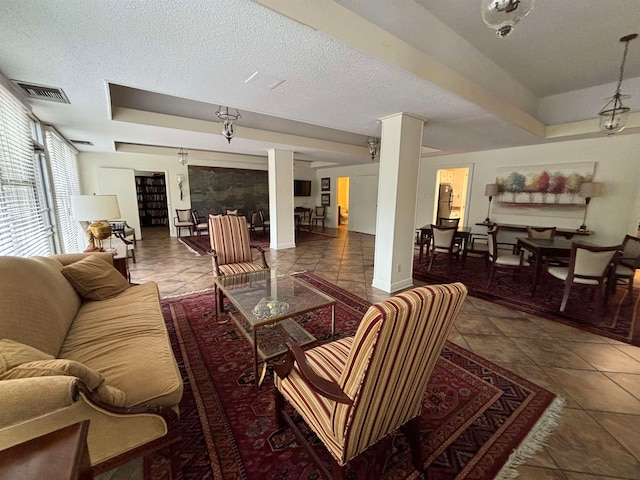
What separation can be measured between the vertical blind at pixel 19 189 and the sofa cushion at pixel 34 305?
0.65 meters

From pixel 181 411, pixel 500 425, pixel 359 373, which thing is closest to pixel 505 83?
pixel 500 425

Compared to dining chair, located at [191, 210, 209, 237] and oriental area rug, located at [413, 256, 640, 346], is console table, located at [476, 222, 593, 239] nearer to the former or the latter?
oriental area rug, located at [413, 256, 640, 346]

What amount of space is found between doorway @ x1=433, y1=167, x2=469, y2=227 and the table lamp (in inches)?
263

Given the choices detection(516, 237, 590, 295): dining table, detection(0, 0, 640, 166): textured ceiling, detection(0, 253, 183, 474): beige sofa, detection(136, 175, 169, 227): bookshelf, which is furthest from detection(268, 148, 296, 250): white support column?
detection(136, 175, 169, 227): bookshelf

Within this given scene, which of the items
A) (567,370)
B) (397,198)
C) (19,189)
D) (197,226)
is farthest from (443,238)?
(197,226)

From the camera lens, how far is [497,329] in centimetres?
259

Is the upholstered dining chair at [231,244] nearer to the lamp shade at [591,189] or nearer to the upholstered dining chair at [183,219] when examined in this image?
the upholstered dining chair at [183,219]

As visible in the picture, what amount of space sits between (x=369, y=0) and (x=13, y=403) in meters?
2.94

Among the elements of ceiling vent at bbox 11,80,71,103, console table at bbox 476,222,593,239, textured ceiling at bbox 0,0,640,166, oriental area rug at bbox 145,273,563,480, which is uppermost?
textured ceiling at bbox 0,0,640,166

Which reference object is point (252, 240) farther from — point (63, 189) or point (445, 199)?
point (445, 199)

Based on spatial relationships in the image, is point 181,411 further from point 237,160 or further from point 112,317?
point 237,160

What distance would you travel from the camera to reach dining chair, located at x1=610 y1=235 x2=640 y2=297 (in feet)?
10.4

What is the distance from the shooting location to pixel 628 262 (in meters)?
3.28

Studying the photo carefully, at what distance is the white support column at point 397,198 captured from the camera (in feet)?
10.7
